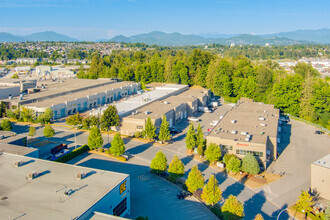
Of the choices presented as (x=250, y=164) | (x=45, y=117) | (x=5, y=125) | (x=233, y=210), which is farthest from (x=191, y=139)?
(x=5, y=125)

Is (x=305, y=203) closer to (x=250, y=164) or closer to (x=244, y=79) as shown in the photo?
(x=250, y=164)

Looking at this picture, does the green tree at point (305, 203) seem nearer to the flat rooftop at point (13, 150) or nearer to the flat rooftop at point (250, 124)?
the flat rooftop at point (250, 124)

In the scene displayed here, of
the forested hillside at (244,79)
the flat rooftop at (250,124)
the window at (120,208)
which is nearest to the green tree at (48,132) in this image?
A: the window at (120,208)

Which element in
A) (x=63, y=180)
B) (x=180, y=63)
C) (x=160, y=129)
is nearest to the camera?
(x=63, y=180)

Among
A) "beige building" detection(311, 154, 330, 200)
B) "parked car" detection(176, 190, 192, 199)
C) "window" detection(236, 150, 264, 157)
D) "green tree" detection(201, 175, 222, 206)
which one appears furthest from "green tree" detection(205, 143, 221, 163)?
"beige building" detection(311, 154, 330, 200)

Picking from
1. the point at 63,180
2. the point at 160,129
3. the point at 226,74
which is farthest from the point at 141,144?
the point at 226,74

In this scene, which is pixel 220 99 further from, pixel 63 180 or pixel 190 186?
pixel 63 180
